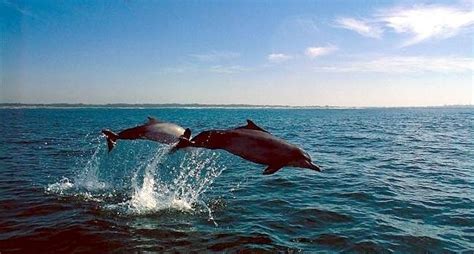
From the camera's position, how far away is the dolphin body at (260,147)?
9914 millimetres

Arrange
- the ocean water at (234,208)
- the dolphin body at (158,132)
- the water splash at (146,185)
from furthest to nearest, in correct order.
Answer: the water splash at (146,185), the ocean water at (234,208), the dolphin body at (158,132)

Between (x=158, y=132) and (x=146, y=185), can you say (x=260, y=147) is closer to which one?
(x=158, y=132)

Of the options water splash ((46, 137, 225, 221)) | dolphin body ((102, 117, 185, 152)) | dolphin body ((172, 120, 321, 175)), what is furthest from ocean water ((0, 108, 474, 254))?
dolphin body ((172, 120, 321, 175))

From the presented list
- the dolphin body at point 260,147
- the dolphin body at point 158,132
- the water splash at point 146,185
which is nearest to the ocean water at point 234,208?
the water splash at point 146,185

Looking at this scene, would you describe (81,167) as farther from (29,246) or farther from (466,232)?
(466,232)

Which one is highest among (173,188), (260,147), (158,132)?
(158,132)

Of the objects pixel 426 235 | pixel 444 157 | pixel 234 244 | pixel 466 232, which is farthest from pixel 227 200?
pixel 444 157

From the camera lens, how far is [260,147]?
10.1 metres

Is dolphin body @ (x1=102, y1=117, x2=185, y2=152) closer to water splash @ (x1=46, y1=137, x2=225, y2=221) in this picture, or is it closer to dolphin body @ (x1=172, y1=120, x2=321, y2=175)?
water splash @ (x1=46, y1=137, x2=225, y2=221)

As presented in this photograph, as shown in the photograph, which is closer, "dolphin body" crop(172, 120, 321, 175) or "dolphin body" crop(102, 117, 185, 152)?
"dolphin body" crop(172, 120, 321, 175)

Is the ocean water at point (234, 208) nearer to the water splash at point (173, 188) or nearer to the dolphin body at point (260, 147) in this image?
the water splash at point (173, 188)

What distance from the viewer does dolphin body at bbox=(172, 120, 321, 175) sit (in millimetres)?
9914

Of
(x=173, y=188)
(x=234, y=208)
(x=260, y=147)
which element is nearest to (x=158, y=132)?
(x=260, y=147)

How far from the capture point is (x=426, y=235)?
1298cm
